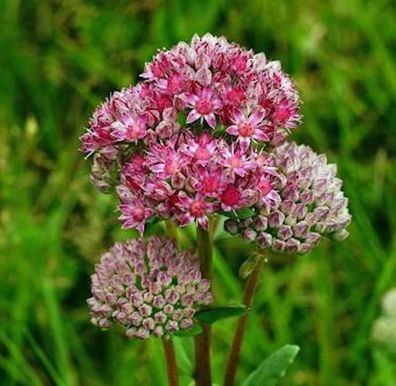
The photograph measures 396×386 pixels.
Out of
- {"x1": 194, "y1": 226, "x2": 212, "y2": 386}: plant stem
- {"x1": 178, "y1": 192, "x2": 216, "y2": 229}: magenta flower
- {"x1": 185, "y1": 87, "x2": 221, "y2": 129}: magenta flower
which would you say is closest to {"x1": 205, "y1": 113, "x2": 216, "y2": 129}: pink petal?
{"x1": 185, "y1": 87, "x2": 221, "y2": 129}: magenta flower

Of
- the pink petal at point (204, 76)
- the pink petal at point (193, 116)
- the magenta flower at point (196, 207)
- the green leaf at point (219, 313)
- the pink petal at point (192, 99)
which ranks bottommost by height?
the green leaf at point (219, 313)

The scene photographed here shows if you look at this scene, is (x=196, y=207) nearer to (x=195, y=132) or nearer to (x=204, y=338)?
(x=195, y=132)

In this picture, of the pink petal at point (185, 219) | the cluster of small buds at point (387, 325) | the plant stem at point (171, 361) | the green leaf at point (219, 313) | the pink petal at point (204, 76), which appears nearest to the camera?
the pink petal at point (185, 219)

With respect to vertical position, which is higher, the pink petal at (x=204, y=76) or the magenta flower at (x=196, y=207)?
the pink petal at (x=204, y=76)

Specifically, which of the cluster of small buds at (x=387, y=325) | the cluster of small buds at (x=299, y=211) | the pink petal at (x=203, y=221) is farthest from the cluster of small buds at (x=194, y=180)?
the cluster of small buds at (x=387, y=325)

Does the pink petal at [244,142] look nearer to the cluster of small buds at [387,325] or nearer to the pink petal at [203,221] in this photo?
the pink petal at [203,221]

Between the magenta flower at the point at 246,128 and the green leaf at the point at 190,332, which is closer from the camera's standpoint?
the magenta flower at the point at 246,128

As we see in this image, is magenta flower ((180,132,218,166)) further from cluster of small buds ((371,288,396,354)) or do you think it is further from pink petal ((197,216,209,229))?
cluster of small buds ((371,288,396,354))

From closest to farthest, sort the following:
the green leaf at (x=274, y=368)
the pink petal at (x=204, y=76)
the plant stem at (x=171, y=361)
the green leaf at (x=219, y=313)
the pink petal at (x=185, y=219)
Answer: the pink petal at (x=185, y=219)
the pink petal at (x=204, y=76)
the green leaf at (x=219, y=313)
the plant stem at (x=171, y=361)
the green leaf at (x=274, y=368)

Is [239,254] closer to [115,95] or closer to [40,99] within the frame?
[40,99]
